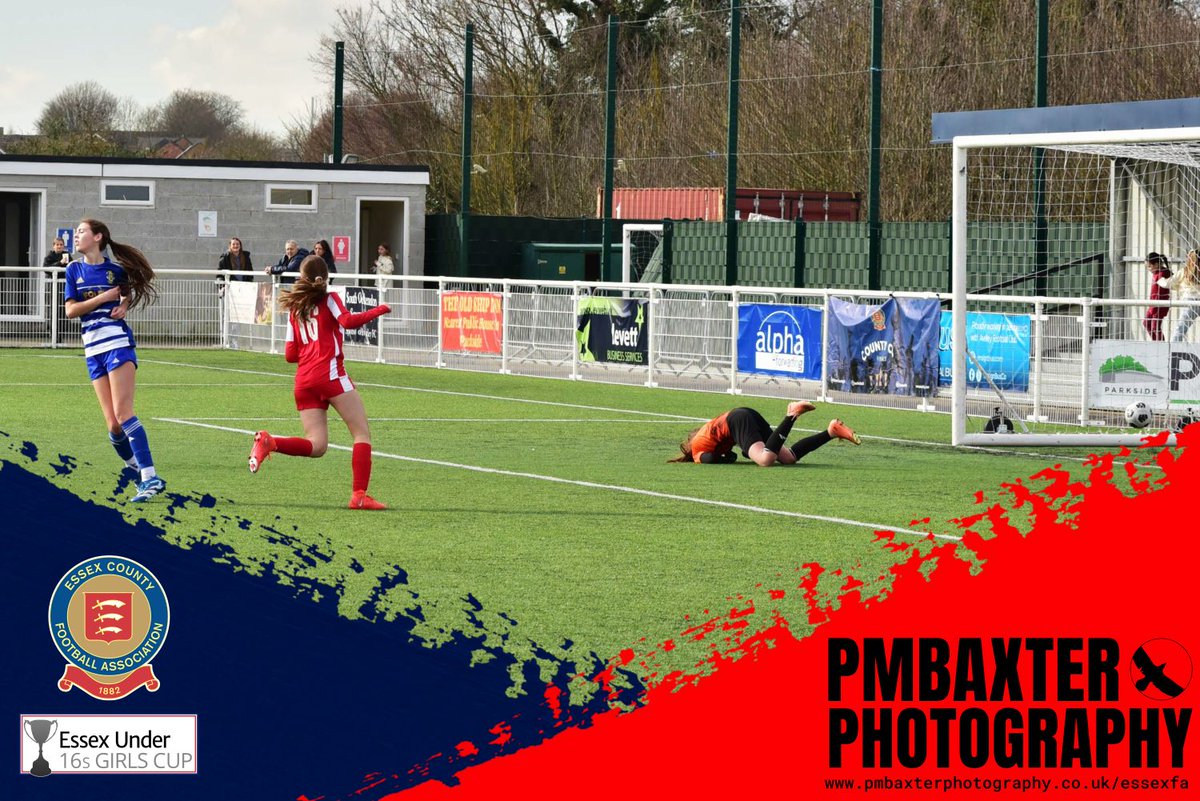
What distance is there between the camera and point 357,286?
92.9 feet

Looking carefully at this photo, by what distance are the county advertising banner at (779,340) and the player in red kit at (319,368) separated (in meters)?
10.8

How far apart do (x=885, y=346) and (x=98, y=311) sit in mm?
11032

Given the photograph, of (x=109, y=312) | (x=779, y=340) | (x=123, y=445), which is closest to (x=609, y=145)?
(x=779, y=340)

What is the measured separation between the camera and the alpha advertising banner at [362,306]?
27.7 m

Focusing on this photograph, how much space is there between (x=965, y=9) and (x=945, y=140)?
821 inches

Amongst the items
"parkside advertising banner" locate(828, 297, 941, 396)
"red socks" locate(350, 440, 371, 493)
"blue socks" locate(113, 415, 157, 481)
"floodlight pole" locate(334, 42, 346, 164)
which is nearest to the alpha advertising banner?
"parkside advertising banner" locate(828, 297, 941, 396)

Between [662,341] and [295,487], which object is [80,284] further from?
[662,341]

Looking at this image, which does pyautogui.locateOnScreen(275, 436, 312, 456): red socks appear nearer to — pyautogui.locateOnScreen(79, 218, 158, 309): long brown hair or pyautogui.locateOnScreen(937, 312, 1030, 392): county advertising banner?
pyautogui.locateOnScreen(79, 218, 158, 309): long brown hair

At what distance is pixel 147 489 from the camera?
11492 millimetres

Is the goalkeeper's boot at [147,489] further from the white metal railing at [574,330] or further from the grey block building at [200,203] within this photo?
the grey block building at [200,203]

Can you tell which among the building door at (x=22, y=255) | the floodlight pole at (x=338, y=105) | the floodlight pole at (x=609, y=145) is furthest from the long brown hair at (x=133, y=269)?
the floodlight pole at (x=338, y=105)

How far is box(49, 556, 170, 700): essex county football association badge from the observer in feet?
20.4

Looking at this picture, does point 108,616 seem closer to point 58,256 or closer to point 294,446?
point 294,446

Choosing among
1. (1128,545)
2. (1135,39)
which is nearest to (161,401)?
(1128,545)
